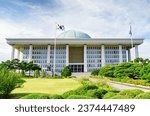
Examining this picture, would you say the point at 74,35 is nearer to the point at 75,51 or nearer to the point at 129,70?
the point at 75,51

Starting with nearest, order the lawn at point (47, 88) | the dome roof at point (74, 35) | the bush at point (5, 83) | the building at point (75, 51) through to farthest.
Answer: the bush at point (5, 83) < the lawn at point (47, 88) < the building at point (75, 51) < the dome roof at point (74, 35)

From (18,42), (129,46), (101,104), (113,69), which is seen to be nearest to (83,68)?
(129,46)

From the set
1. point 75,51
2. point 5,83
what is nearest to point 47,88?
point 5,83

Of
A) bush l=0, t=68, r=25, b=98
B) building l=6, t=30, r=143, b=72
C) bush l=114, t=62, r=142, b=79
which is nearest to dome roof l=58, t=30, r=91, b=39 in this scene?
building l=6, t=30, r=143, b=72

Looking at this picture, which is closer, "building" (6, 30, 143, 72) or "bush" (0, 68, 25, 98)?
"bush" (0, 68, 25, 98)

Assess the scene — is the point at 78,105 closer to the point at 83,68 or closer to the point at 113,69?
the point at 113,69

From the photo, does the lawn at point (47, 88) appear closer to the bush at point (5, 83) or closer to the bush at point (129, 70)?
the bush at point (5, 83)

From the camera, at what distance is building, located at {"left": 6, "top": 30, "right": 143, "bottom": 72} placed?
71.7m

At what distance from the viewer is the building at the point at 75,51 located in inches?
2822

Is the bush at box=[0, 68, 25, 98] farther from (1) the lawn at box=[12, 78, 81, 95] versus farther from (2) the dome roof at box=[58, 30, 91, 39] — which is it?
(2) the dome roof at box=[58, 30, 91, 39]

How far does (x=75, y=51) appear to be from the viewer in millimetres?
78750

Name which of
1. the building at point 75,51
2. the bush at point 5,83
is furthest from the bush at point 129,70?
the building at point 75,51

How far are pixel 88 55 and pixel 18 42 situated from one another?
21403 millimetres

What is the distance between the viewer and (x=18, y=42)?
71.3 metres
